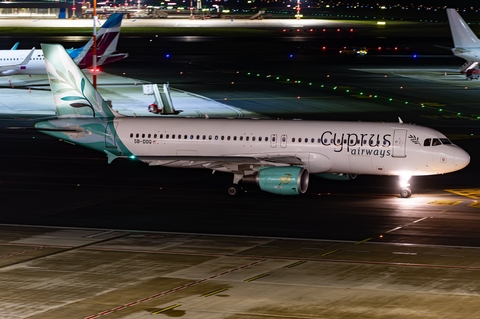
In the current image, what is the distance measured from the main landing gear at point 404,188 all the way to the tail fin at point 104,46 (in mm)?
57107

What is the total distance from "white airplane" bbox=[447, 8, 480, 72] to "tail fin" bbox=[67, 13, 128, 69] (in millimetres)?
36585

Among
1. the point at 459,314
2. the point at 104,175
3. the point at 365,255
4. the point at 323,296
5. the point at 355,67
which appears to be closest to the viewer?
the point at 459,314

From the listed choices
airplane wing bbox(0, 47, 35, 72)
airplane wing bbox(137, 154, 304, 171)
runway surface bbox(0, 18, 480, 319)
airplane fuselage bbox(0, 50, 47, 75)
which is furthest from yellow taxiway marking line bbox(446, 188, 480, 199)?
airplane fuselage bbox(0, 50, 47, 75)

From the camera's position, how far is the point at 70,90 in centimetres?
5131

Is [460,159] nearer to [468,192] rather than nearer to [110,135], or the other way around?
[468,192]

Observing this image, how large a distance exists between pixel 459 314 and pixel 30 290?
13568 millimetres

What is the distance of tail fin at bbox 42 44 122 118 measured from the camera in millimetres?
51156

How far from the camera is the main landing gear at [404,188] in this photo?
1847 inches

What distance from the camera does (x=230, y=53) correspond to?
14350 cm

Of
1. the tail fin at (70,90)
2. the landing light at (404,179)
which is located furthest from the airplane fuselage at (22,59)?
the landing light at (404,179)

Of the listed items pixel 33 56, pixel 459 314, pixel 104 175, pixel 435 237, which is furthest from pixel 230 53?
pixel 459 314

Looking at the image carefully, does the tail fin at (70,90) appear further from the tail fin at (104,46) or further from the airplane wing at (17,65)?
the airplane wing at (17,65)

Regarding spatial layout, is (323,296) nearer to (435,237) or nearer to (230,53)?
(435,237)

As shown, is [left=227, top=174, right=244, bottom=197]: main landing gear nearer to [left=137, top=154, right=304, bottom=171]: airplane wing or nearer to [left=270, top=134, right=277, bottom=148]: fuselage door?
[left=137, top=154, right=304, bottom=171]: airplane wing
